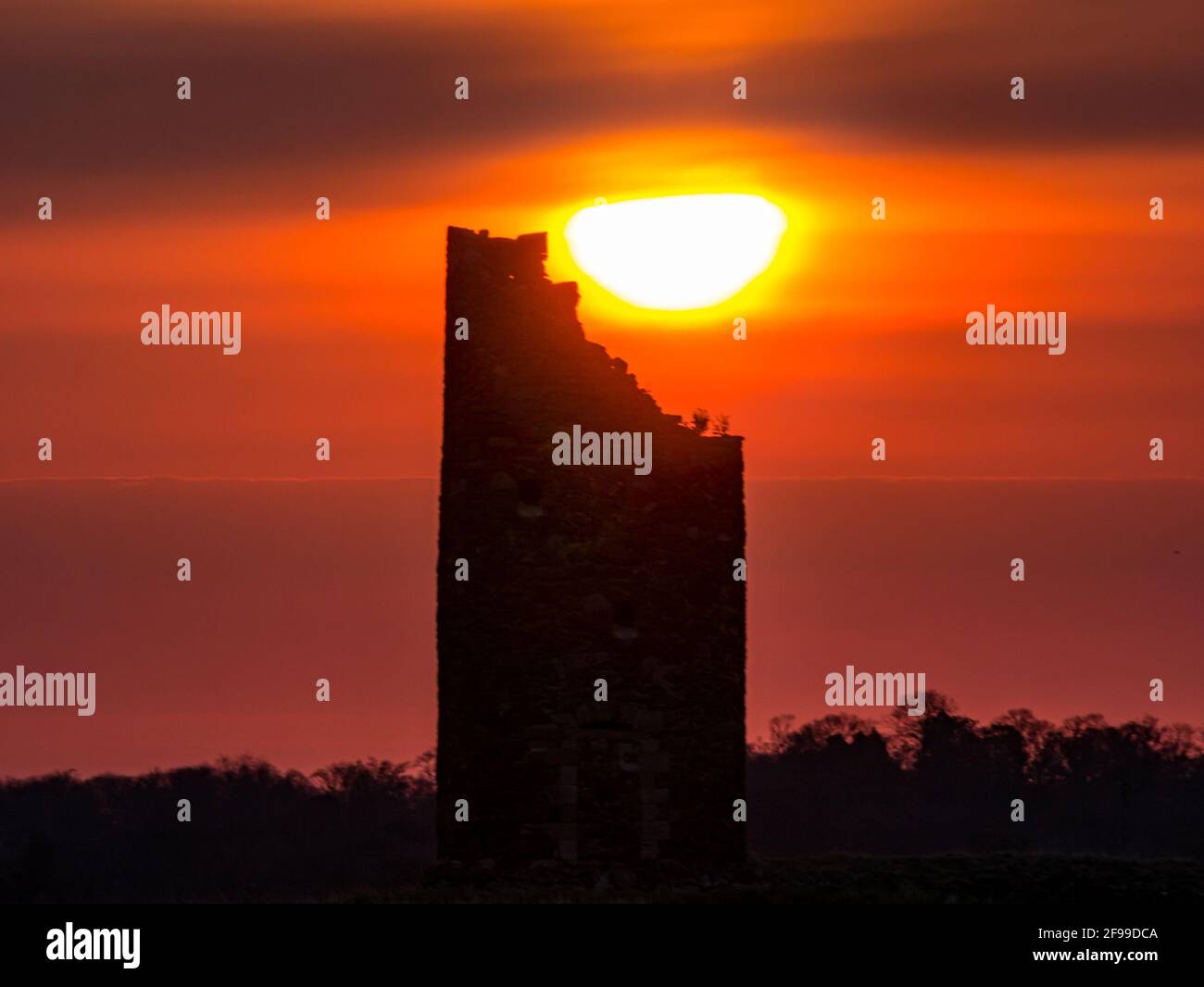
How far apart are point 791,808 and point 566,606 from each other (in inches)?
1323

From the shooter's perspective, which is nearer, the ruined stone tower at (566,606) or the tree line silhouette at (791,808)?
the ruined stone tower at (566,606)

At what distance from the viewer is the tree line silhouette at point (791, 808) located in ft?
212

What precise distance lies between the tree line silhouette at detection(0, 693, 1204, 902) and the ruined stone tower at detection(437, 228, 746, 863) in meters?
23.7

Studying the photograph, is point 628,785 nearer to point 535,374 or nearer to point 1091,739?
point 535,374

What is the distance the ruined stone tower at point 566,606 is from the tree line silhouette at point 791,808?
23684 mm

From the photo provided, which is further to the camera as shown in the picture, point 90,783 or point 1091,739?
point 90,783

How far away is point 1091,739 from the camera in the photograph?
78.6m

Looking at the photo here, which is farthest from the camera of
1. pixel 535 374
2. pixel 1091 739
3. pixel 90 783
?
pixel 90 783

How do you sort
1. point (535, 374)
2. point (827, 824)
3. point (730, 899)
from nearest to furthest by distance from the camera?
point (730, 899) < point (535, 374) < point (827, 824)

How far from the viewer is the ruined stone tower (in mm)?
34531

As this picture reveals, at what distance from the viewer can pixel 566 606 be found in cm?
3459
